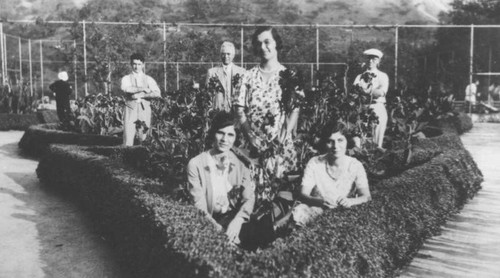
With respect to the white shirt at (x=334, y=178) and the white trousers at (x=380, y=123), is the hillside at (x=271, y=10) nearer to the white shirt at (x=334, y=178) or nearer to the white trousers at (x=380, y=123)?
the white trousers at (x=380, y=123)

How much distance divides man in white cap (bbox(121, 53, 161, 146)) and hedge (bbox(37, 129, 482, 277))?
149 centimetres

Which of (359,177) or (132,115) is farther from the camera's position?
(132,115)

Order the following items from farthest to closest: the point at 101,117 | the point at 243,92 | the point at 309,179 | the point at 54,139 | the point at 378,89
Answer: the point at 101,117 → the point at 54,139 → the point at 378,89 → the point at 243,92 → the point at 309,179

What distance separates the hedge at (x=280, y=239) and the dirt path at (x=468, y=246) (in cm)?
11

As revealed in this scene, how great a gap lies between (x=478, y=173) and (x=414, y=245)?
3.49 m

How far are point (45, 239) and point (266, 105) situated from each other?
234 cm

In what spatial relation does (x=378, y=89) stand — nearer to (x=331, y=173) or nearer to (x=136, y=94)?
(x=136, y=94)

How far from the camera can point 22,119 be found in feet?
52.5

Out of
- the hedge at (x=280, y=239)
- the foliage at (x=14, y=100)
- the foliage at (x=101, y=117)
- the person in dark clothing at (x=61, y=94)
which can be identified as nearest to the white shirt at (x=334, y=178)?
the hedge at (x=280, y=239)

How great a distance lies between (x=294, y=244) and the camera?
10.3 feet

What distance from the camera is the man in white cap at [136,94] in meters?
7.96

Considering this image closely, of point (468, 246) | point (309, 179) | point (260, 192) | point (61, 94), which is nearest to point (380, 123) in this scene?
point (468, 246)

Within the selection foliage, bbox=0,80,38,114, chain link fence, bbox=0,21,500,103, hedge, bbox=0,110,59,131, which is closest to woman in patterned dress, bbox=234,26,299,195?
chain link fence, bbox=0,21,500,103

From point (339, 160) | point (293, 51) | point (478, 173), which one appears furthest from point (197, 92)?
point (293, 51)
